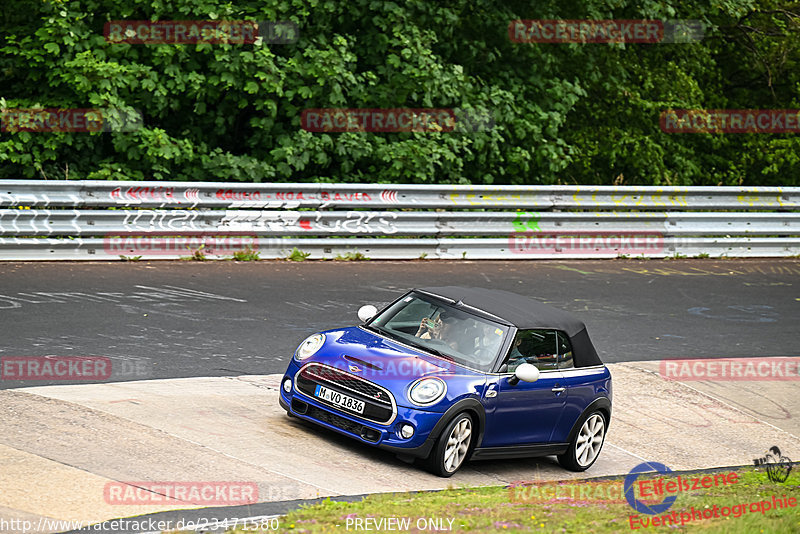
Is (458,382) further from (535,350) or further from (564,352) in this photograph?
(564,352)

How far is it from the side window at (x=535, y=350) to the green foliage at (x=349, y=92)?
9331mm

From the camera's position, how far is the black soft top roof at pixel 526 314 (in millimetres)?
8938

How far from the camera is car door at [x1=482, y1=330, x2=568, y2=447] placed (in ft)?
27.6

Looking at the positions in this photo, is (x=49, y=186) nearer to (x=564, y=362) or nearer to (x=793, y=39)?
(x=564, y=362)

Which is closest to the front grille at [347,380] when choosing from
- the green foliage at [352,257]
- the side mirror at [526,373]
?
the side mirror at [526,373]

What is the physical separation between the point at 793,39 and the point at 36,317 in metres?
19.3

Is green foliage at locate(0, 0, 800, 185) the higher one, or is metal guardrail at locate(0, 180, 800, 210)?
green foliage at locate(0, 0, 800, 185)

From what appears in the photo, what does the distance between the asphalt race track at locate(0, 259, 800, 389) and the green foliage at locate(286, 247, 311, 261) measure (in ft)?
0.59

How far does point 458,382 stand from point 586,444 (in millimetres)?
1671

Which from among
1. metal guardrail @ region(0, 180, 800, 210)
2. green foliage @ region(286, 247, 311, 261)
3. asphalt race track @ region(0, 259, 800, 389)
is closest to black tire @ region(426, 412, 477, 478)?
asphalt race track @ region(0, 259, 800, 389)

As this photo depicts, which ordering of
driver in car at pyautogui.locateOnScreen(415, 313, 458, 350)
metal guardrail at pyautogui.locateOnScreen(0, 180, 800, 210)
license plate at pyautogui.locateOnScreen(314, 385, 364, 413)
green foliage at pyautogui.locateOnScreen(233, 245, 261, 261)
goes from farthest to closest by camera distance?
green foliage at pyautogui.locateOnScreen(233, 245, 261, 261), metal guardrail at pyautogui.locateOnScreen(0, 180, 800, 210), driver in car at pyautogui.locateOnScreen(415, 313, 458, 350), license plate at pyautogui.locateOnScreen(314, 385, 364, 413)

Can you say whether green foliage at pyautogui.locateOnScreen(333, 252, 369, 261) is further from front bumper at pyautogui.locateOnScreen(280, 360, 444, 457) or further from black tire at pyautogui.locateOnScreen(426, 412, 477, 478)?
black tire at pyautogui.locateOnScreen(426, 412, 477, 478)

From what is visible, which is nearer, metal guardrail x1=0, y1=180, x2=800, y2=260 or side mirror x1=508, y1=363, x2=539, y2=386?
side mirror x1=508, y1=363, x2=539, y2=386

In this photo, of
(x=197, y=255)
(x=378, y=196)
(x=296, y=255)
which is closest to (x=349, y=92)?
(x=378, y=196)
